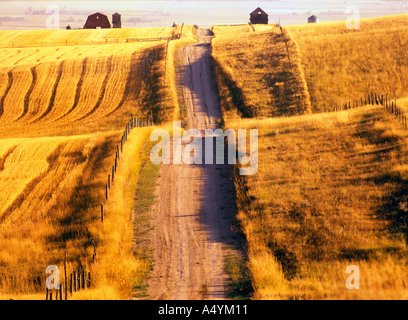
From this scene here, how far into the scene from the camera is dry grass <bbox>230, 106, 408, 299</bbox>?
574 inches

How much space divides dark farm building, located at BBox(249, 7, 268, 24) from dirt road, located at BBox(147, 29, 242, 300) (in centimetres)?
7899

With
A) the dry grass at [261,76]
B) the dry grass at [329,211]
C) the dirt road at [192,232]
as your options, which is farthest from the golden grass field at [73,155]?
the dry grass at [261,76]

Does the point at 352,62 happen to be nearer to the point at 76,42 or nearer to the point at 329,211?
the point at 329,211

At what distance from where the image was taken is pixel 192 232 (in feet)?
65.1

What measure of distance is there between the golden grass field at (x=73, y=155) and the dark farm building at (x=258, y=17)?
36.5m

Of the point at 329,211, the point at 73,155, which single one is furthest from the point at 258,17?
the point at 329,211

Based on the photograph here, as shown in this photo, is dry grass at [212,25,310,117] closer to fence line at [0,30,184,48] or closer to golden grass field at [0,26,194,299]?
golden grass field at [0,26,194,299]

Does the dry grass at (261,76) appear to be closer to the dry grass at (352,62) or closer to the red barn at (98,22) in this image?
the dry grass at (352,62)

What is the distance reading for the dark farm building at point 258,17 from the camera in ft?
331

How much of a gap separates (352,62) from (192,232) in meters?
38.9

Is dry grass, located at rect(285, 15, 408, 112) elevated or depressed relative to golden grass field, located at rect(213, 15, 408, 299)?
elevated

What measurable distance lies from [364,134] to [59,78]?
137ft

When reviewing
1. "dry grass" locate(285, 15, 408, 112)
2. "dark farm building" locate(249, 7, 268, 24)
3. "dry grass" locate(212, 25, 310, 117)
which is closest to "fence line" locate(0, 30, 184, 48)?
"dry grass" locate(212, 25, 310, 117)

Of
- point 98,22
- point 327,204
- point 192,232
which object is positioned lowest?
point 192,232
